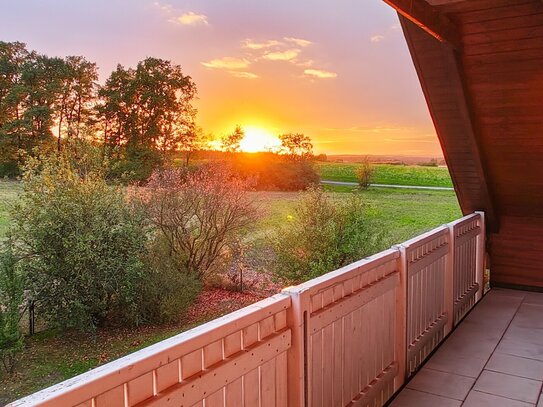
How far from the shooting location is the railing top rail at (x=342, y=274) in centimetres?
170

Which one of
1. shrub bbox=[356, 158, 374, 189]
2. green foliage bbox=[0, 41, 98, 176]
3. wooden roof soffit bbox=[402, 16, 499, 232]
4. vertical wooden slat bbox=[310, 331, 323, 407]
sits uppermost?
green foliage bbox=[0, 41, 98, 176]

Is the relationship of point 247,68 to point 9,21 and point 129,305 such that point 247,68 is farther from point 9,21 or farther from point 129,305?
point 129,305

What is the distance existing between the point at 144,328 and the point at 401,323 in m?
7.75

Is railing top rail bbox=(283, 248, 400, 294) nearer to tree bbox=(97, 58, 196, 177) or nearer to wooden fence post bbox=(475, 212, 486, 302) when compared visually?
wooden fence post bbox=(475, 212, 486, 302)

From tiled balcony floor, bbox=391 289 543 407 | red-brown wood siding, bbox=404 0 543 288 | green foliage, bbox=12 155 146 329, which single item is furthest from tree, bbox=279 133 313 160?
tiled balcony floor, bbox=391 289 543 407

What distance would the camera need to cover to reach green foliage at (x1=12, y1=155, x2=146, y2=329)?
8.45 m

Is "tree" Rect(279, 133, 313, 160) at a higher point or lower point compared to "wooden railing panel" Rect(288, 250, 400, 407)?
higher

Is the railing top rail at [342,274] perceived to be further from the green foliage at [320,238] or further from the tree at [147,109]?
the tree at [147,109]

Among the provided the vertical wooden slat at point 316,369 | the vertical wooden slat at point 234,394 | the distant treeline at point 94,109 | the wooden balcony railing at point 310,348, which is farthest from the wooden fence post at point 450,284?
the distant treeline at point 94,109

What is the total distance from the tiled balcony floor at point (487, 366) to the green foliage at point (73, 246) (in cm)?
657

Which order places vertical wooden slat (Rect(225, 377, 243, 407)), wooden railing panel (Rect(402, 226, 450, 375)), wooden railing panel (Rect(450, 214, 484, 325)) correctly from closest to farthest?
vertical wooden slat (Rect(225, 377, 243, 407)), wooden railing panel (Rect(402, 226, 450, 375)), wooden railing panel (Rect(450, 214, 484, 325))

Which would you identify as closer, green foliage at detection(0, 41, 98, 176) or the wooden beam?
the wooden beam

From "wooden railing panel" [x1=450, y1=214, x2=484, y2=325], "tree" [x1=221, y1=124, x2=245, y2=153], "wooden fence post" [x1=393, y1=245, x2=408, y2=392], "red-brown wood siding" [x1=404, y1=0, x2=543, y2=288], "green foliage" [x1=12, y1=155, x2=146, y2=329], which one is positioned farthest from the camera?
"tree" [x1=221, y1=124, x2=245, y2=153]

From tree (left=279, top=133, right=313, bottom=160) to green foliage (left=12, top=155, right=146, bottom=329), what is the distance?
582 centimetres
